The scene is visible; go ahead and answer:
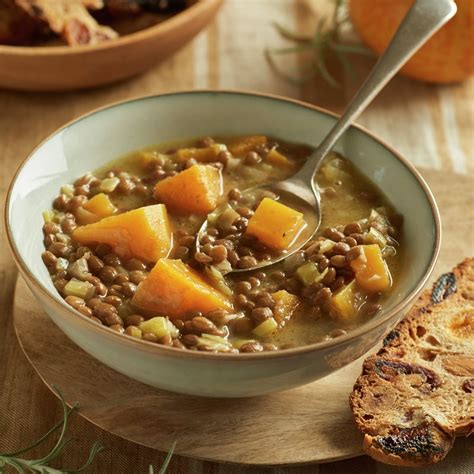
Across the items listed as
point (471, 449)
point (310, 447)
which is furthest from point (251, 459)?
point (471, 449)

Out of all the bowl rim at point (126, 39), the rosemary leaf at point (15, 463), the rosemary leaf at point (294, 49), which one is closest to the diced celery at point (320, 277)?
the rosemary leaf at point (15, 463)

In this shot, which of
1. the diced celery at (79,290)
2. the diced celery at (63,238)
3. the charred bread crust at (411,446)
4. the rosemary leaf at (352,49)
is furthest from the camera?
the rosemary leaf at (352,49)

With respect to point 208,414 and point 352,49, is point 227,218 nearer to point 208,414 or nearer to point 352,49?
point 208,414

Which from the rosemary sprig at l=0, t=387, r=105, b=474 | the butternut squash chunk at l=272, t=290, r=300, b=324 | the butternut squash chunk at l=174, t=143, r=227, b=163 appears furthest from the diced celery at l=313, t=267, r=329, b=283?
the rosemary sprig at l=0, t=387, r=105, b=474

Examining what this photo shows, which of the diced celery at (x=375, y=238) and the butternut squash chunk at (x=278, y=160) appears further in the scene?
the butternut squash chunk at (x=278, y=160)

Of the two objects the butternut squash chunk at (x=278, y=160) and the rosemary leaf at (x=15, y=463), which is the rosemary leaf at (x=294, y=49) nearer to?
the butternut squash chunk at (x=278, y=160)

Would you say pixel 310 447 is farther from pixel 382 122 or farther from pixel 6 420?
pixel 382 122
